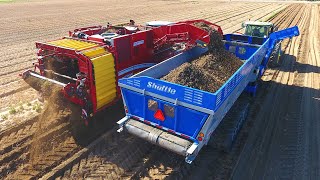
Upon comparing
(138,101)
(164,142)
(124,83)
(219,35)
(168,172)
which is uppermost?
(219,35)

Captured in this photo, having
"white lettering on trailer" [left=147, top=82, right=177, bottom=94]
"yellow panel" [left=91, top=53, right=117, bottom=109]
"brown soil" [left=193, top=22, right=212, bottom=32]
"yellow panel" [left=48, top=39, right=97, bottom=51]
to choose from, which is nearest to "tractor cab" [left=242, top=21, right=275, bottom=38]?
"brown soil" [left=193, top=22, right=212, bottom=32]

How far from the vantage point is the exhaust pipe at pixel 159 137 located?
18.8 ft

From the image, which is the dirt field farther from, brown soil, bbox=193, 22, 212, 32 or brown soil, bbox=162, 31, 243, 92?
brown soil, bbox=193, 22, 212, 32

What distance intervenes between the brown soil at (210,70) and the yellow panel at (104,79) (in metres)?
1.54

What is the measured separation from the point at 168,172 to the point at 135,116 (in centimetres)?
155

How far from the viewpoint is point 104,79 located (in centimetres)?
735

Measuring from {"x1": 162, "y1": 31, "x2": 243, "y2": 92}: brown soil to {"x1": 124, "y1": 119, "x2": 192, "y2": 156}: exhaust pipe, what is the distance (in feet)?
4.36

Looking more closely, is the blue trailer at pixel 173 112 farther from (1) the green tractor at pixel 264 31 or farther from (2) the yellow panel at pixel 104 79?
(1) the green tractor at pixel 264 31

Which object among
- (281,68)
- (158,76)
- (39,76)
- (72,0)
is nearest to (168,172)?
(158,76)

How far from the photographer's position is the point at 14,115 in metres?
8.25

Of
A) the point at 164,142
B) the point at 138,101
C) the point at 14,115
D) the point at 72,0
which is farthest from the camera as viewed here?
the point at 72,0

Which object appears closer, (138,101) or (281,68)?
(138,101)

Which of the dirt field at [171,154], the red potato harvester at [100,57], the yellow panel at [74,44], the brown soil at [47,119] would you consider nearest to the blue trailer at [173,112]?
the dirt field at [171,154]

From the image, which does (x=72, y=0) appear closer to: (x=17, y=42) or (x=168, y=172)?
(x=17, y=42)
